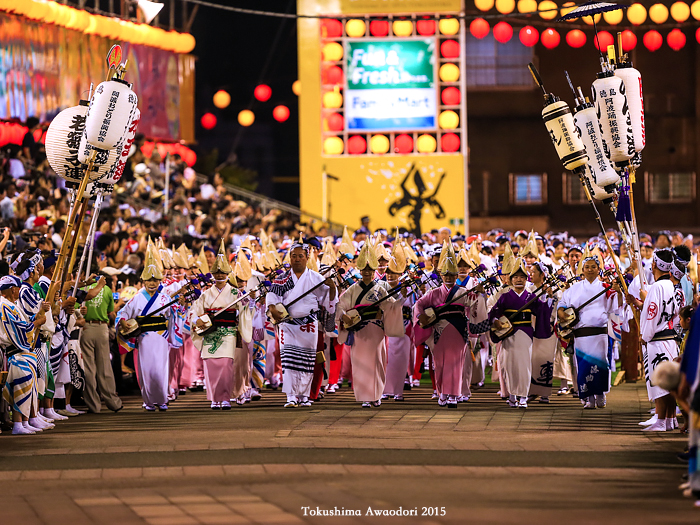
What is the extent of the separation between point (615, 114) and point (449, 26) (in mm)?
14633

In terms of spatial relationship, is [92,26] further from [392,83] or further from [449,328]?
[449,328]

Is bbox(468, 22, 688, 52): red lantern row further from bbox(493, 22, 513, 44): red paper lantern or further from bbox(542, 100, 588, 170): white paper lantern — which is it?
bbox(542, 100, 588, 170): white paper lantern

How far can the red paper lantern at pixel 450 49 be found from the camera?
2520cm

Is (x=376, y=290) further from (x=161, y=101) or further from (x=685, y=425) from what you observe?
(x=161, y=101)

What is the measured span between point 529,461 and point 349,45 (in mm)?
18378

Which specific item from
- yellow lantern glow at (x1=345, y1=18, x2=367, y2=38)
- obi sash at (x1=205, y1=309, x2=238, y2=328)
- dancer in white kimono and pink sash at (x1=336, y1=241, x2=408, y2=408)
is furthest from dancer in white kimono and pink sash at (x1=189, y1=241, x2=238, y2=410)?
yellow lantern glow at (x1=345, y1=18, x2=367, y2=38)

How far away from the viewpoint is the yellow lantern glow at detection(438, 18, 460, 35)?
2500 centimetres

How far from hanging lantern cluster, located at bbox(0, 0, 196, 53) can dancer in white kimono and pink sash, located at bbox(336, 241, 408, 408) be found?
1124 centimetres

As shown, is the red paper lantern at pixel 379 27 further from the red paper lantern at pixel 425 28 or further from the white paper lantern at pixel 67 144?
the white paper lantern at pixel 67 144

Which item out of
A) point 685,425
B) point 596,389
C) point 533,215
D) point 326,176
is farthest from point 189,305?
point 533,215

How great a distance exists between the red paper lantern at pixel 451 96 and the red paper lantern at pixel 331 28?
272cm

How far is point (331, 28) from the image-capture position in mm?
25422

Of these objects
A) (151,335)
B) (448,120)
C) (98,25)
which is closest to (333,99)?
(448,120)

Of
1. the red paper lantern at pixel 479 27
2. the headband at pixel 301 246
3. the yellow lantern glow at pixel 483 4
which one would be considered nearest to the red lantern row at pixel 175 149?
the red paper lantern at pixel 479 27
